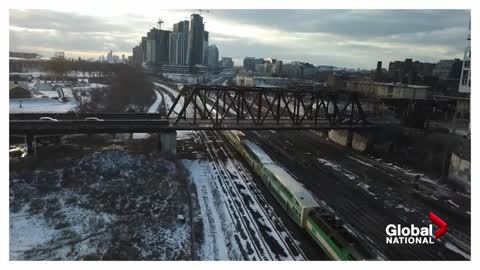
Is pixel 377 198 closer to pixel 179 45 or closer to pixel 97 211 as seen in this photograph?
pixel 97 211

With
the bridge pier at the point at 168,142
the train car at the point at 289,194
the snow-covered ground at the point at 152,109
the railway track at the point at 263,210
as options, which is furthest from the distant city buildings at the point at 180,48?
the train car at the point at 289,194

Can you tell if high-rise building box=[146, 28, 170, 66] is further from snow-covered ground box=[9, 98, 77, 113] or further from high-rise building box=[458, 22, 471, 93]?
high-rise building box=[458, 22, 471, 93]

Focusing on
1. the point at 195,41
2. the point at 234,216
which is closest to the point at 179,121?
the point at 234,216

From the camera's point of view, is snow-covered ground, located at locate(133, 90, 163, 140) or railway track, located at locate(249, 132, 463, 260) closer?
railway track, located at locate(249, 132, 463, 260)

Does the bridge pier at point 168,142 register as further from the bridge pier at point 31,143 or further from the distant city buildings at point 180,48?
the distant city buildings at point 180,48

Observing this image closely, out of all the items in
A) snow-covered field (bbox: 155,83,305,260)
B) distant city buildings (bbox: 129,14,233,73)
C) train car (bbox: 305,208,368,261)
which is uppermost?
distant city buildings (bbox: 129,14,233,73)

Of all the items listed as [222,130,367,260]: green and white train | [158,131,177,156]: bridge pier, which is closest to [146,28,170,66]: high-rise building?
[158,131,177,156]: bridge pier

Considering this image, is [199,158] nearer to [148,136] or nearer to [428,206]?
[148,136]
